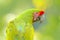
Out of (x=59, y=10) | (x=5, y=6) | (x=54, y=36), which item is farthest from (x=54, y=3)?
(x=5, y=6)

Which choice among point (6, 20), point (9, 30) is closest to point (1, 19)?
point (6, 20)

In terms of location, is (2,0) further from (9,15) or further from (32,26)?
(32,26)

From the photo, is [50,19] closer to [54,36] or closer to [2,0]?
[54,36]

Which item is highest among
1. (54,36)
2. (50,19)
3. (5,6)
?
(5,6)

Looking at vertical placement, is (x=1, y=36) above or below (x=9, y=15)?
below

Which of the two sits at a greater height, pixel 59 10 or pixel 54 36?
pixel 59 10

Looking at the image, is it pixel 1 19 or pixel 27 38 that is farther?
pixel 1 19
